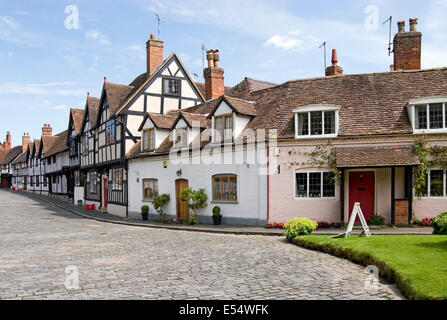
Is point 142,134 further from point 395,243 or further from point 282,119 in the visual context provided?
point 395,243

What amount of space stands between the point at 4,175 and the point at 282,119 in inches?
3222

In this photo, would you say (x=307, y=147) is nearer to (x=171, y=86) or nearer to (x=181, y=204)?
(x=181, y=204)

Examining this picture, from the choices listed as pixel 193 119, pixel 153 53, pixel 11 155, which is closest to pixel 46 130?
pixel 11 155

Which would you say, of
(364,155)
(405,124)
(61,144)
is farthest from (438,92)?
(61,144)

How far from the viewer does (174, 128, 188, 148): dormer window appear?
72.4ft

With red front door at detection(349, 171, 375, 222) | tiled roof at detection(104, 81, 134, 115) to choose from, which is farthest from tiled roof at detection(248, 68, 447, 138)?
tiled roof at detection(104, 81, 134, 115)

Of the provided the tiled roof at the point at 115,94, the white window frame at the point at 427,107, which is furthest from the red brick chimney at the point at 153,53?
the white window frame at the point at 427,107

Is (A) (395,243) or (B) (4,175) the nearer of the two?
(A) (395,243)

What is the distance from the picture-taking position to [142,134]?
24.9 m

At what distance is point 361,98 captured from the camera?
717 inches

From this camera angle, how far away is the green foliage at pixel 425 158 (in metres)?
16.2

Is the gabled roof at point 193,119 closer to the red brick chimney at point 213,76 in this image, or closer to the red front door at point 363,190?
the red brick chimney at point 213,76

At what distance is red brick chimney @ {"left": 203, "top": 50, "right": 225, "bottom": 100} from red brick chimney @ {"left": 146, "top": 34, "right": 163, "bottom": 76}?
12.5 ft

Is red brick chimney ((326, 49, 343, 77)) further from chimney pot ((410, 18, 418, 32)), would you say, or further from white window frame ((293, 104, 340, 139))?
white window frame ((293, 104, 340, 139))
